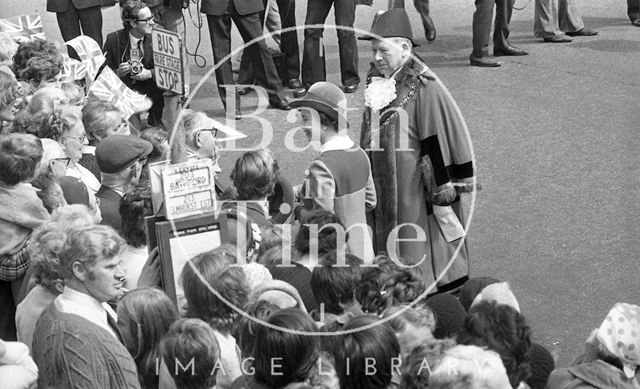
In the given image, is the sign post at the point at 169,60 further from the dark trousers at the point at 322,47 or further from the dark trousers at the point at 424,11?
the dark trousers at the point at 424,11

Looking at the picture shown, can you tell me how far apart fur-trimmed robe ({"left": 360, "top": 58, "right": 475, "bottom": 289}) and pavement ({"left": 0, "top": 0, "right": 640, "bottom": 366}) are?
0.75 meters

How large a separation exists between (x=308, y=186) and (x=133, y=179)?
102 centimetres

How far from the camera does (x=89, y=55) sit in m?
8.67

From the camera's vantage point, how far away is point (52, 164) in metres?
6.00

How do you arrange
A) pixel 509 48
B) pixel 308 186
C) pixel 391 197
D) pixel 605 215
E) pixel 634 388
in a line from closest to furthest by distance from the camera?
pixel 634 388 < pixel 308 186 < pixel 391 197 < pixel 605 215 < pixel 509 48

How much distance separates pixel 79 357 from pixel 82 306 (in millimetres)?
271

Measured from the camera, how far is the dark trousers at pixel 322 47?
10727mm

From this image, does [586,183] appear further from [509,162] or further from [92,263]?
[92,263]

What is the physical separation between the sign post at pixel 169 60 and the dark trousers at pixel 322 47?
4.95m

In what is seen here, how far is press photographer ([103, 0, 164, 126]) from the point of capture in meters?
9.01

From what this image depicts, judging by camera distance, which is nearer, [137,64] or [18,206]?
[18,206]

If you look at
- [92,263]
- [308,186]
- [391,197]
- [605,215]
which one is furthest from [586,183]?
[92,263]

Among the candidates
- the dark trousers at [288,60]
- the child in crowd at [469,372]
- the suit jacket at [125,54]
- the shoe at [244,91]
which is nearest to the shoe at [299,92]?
the dark trousers at [288,60]

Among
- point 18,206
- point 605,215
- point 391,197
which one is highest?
point 18,206
